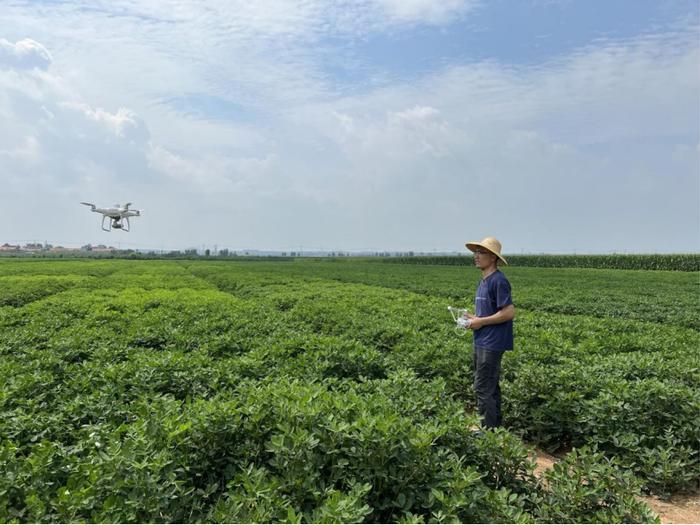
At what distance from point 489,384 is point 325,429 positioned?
2.81 meters

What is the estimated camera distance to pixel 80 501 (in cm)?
279

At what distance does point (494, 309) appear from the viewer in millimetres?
5590

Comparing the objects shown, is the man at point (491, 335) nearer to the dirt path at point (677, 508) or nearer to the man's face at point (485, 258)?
the man's face at point (485, 258)

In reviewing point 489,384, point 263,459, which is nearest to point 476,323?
point 489,384

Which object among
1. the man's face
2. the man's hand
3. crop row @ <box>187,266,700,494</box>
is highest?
the man's face

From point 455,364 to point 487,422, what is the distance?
5.60 ft

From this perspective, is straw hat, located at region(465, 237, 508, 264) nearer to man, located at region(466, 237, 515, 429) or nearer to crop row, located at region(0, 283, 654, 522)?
man, located at region(466, 237, 515, 429)

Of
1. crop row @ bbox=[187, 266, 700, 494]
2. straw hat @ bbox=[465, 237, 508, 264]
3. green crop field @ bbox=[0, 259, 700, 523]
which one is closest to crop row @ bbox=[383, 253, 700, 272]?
crop row @ bbox=[187, 266, 700, 494]

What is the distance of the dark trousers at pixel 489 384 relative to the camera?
18.0 feet

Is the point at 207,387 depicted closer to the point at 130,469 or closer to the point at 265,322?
the point at 130,469

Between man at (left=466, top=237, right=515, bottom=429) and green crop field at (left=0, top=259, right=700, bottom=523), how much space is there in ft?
1.57

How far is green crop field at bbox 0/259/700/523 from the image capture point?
2.97 meters

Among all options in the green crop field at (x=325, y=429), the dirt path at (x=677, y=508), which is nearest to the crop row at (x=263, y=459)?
the green crop field at (x=325, y=429)

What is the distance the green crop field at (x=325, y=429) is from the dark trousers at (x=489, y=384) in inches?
15.6
